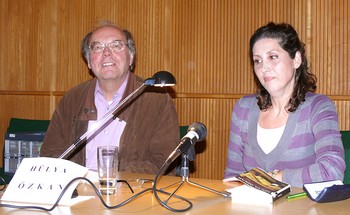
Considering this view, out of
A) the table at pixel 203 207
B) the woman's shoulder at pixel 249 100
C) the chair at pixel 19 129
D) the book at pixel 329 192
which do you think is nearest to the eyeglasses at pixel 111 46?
the woman's shoulder at pixel 249 100

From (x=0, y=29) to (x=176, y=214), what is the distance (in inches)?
162

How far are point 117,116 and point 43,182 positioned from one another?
1.41 m

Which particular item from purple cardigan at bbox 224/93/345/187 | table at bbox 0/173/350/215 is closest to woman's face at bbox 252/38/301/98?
purple cardigan at bbox 224/93/345/187

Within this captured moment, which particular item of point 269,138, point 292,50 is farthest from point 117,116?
point 292,50

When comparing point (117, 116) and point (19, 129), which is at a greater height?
point (117, 116)

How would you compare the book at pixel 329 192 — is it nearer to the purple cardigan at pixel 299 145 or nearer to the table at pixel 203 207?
the table at pixel 203 207

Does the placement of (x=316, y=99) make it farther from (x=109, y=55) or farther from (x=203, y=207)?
(x=109, y=55)

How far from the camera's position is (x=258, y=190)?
6.25 ft

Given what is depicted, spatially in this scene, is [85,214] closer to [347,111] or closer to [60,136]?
[60,136]

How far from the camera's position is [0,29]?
17.3 feet

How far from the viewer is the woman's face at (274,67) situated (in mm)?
2779

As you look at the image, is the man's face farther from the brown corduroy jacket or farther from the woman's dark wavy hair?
the woman's dark wavy hair

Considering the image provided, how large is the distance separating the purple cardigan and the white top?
0.10 ft

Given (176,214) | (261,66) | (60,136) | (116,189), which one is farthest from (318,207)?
(60,136)
